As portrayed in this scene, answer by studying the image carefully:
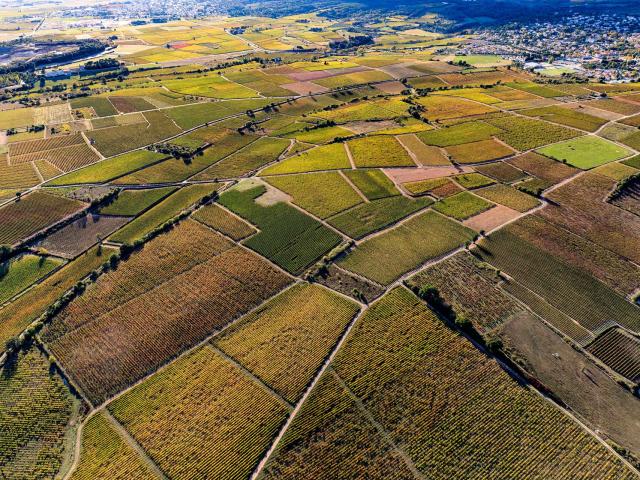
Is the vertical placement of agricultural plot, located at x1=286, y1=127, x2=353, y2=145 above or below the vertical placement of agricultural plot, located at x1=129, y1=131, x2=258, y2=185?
above

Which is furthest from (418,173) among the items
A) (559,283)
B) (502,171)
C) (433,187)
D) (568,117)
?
(568,117)

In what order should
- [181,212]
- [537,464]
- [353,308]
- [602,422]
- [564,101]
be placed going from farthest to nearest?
[564,101]
[181,212]
[353,308]
[602,422]
[537,464]

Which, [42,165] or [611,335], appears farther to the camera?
[42,165]

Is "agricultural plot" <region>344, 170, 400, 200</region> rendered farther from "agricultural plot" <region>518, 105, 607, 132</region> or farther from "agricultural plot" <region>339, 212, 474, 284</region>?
"agricultural plot" <region>518, 105, 607, 132</region>

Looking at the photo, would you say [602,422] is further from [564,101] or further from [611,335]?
[564,101]

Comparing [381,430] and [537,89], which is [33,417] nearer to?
[381,430]

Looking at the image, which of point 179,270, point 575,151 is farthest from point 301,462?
point 575,151

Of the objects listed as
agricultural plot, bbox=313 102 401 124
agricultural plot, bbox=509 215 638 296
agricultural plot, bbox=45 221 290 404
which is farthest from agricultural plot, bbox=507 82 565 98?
agricultural plot, bbox=45 221 290 404
